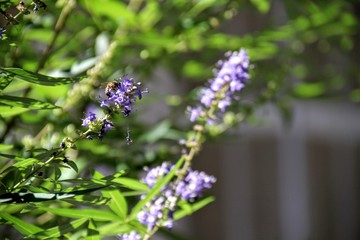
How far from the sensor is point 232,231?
516 centimetres

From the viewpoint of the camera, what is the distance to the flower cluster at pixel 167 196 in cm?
104

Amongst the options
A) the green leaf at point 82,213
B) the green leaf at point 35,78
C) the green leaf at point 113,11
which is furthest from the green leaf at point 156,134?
the green leaf at point 35,78

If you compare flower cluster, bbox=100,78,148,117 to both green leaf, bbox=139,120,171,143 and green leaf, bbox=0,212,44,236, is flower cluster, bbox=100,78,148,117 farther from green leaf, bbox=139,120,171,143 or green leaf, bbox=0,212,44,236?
green leaf, bbox=139,120,171,143

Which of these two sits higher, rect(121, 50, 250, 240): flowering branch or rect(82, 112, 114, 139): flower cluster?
rect(121, 50, 250, 240): flowering branch

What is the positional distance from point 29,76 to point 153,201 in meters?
0.33

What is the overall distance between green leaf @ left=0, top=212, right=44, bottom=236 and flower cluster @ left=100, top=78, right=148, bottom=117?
0.17m

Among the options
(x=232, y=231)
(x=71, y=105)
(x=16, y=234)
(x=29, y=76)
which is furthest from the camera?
(x=232, y=231)

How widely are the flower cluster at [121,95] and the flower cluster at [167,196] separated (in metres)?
0.25

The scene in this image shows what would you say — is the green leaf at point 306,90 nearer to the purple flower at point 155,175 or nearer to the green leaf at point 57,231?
the purple flower at point 155,175

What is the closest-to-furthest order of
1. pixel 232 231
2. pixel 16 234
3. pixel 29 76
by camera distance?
pixel 29 76, pixel 16 234, pixel 232 231

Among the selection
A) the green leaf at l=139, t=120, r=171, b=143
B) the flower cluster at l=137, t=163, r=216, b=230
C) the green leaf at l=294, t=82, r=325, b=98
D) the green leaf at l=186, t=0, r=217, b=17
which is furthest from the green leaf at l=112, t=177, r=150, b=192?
the green leaf at l=294, t=82, r=325, b=98

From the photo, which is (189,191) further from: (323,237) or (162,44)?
(323,237)

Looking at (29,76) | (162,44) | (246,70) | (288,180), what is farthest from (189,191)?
(288,180)

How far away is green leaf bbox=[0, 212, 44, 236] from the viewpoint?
33.8 inches
